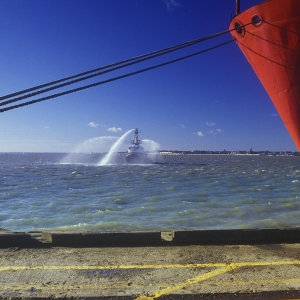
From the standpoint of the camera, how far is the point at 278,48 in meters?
9.46

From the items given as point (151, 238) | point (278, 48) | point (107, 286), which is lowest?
point (107, 286)

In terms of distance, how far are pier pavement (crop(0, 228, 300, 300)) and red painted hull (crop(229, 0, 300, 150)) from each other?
533 cm

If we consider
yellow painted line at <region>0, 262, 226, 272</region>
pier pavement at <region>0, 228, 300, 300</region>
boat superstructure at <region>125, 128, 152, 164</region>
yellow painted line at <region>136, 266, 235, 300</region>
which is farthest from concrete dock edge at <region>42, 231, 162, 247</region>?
boat superstructure at <region>125, 128, 152, 164</region>

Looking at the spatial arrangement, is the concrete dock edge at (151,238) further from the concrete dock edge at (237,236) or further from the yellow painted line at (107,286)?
the yellow painted line at (107,286)

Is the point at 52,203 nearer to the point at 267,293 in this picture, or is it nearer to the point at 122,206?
the point at 122,206

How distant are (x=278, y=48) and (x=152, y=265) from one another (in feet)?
25.9

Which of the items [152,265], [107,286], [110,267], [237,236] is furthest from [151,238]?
[107,286]

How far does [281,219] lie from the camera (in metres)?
13.2

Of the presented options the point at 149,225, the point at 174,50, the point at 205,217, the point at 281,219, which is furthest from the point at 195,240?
the point at 281,219

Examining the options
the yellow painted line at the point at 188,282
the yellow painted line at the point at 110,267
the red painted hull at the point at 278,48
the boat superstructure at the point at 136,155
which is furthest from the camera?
the boat superstructure at the point at 136,155

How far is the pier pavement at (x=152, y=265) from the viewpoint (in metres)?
3.85

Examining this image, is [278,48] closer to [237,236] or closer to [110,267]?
[237,236]

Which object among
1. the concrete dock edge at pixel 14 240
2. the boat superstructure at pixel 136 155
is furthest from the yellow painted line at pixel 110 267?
the boat superstructure at pixel 136 155

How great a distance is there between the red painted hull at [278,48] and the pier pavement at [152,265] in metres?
5.33
